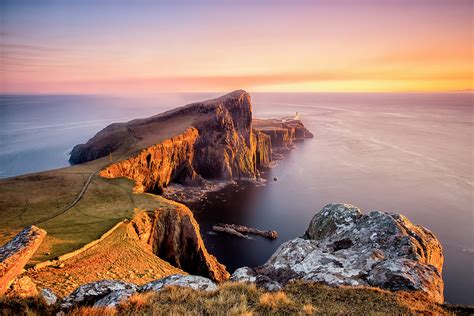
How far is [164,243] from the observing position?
40.4m

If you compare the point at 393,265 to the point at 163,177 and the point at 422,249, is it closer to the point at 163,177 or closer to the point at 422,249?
the point at 422,249

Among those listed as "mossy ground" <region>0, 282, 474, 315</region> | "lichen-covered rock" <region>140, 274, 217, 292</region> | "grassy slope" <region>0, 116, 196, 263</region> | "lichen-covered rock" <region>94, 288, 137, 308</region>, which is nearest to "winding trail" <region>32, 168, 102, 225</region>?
"grassy slope" <region>0, 116, 196, 263</region>

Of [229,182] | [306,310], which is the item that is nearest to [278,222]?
[229,182]

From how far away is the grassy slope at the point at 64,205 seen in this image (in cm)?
3116

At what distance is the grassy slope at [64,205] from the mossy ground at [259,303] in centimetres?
1914

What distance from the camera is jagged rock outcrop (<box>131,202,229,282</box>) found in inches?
1578

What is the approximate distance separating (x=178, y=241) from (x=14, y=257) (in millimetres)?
31250

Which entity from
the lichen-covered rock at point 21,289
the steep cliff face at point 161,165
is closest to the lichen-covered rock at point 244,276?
the lichen-covered rock at point 21,289

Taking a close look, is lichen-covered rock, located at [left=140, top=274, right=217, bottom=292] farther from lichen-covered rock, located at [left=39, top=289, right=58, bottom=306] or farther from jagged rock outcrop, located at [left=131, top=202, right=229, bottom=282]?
jagged rock outcrop, located at [left=131, top=202, right=229, bottom=282]

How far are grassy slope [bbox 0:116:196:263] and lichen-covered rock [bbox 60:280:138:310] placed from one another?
1716 centimetres

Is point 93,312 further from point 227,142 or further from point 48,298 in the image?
point 227,142

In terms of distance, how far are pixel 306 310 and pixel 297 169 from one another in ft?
360

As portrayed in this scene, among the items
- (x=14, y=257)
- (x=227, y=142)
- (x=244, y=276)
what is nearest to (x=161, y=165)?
(x=227, y=142)

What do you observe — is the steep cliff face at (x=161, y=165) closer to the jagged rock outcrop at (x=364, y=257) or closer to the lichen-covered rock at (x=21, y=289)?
the jagged rock outcrop at (x=364, y=257)
